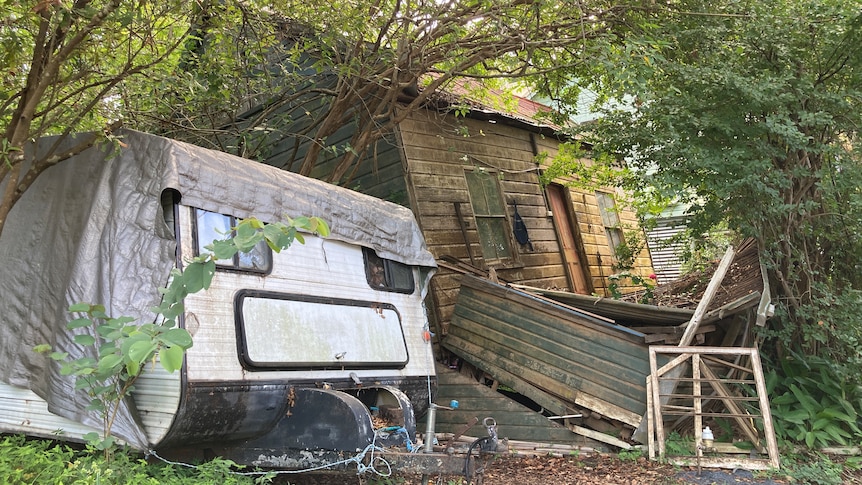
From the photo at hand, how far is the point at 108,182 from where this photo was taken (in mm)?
4258

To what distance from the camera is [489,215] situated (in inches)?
404

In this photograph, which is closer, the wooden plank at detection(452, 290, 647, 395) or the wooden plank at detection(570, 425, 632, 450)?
the wooden plank at detection(570, 425, 632, 450)

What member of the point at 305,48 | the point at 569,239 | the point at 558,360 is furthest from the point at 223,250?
the point at 569,239

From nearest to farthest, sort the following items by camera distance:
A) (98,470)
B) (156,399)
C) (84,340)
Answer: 1. (84,340)
2. (98,470)
3. (156,399)

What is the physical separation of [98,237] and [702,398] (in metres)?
5.72

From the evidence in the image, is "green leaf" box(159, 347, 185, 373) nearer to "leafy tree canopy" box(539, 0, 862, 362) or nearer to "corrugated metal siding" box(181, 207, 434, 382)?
"corrugated metal siding" box(181, 207, 434, 382)

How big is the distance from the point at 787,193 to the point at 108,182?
7.00m

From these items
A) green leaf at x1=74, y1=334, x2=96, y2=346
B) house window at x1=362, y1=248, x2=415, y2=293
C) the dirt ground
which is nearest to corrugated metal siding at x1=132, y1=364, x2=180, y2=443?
green leaf at x1=74, y1=334, x2=96, y2=346

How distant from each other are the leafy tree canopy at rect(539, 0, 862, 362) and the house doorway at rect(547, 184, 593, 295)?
15.2ft

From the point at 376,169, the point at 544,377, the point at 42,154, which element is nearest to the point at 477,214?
the point at 376,169

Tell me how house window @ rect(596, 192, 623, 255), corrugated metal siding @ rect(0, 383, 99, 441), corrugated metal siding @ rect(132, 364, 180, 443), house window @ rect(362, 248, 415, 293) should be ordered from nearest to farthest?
1. corrugated metal siding @ rect(132, 364, 180, 443)
2. corrugated metal siding @ rect(0, 383, 99, 441)
3. house window @ rect(362, 248, 415, 293)
4. house window @ rect(596, 192, 623, 255)

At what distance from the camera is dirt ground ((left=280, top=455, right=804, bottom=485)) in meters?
5.32

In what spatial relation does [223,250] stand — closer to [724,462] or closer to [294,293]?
[294,293]

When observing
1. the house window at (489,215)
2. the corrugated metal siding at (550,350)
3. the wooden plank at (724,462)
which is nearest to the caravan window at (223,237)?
the corrugated metal siding at (550,350)
